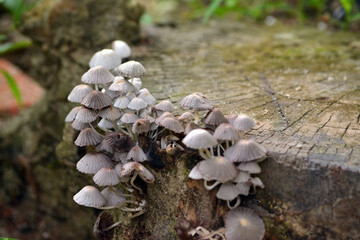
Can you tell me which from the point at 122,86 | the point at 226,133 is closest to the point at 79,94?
the point at 122,86

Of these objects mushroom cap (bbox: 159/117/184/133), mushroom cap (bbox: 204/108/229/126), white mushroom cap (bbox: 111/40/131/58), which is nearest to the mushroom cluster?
mushroom cap (bbox: 159/117/184/133)

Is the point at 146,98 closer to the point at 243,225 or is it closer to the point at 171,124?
the point at 171,124

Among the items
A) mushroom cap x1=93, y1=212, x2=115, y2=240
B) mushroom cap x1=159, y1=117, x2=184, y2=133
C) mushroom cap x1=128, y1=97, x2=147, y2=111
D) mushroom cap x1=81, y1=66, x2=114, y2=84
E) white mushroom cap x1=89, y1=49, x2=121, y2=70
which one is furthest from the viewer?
white mushroom cap x1=89, y1=49, x2=121, y2=70

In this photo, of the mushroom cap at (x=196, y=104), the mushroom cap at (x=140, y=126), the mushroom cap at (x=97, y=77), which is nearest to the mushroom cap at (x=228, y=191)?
the mushroom cap at (x=196, y=104)

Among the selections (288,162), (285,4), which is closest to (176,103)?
(288,162)

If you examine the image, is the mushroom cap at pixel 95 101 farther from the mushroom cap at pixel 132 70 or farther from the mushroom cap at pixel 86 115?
the mushroom cap at pixel 132 70

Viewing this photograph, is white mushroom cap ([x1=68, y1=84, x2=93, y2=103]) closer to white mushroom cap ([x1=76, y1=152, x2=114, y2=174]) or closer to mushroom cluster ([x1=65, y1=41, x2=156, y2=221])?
mushroom cluster ([x1=65, y1=41, x2=156, y2=221])

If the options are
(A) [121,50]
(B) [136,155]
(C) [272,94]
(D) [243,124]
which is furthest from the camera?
(A) [121,50]
